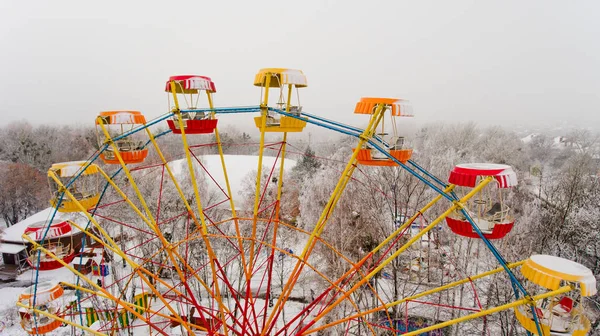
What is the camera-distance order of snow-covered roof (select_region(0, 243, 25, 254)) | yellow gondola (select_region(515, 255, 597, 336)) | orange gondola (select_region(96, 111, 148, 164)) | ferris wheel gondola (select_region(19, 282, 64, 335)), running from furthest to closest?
1. snow-covered roof (select_region(0, 243, 25, 254))
2. ferris wheel gondola (select_region(19, 282, 64, 335))
3. orange gondola (select_region(96, 111, 148, 164))
4. yellow gondola (select_region(515, 255, 597, 336))

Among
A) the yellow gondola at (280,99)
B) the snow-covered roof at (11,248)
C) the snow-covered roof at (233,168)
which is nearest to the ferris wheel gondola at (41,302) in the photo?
the yellow gondola at (280,99)

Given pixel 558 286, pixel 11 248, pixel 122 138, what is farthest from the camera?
pixel 11 248

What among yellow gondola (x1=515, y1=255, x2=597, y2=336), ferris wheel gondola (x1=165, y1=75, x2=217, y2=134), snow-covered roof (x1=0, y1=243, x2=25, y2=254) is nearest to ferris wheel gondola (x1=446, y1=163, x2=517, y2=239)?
yellow gondola (x1=515, y1=255, x2=597, y2=336)

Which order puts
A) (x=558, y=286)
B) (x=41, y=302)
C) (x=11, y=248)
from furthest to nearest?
1. (x=11, y=248)
2. (x=41, y=302)
3. (x=558, y=286)

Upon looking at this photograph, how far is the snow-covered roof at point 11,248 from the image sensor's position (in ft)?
88.4

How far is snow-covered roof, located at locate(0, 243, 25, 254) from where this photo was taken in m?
26.9

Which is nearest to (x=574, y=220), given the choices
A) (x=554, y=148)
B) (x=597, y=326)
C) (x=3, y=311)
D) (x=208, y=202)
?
(x=597, y=326)

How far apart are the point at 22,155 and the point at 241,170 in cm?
3066

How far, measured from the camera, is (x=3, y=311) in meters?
21.2

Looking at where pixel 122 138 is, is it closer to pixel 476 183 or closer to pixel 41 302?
pixel 41 302

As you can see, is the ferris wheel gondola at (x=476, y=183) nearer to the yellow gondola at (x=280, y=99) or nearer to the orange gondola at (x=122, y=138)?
the yellow gondola at (x=280, y=99)

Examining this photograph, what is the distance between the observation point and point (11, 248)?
2733cm

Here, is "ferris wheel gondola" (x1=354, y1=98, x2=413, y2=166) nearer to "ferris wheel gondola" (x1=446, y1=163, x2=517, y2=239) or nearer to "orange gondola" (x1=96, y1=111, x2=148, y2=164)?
"ferris wheel gondola" (x1=446, y1=163, x2=517, y2=239)

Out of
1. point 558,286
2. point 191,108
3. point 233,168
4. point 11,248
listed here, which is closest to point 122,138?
point 191,108
